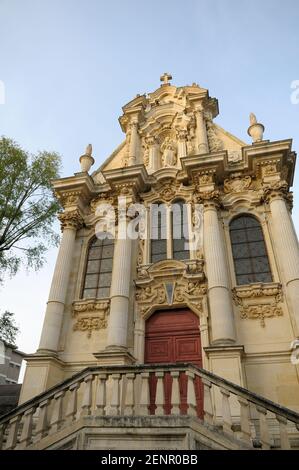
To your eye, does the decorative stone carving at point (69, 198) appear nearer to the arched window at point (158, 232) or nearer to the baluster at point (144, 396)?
the arched window at point (158, 232)

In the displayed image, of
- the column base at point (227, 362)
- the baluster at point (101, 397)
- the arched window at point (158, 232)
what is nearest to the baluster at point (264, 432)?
the baluster at point (101, 397)

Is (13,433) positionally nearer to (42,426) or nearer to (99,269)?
(42,426)

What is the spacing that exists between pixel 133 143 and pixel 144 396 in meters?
11.3

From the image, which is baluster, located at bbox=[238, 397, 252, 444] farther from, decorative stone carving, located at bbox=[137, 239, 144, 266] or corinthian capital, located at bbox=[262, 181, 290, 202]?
corinthian capital, located at bbox=[262, 181, 290, 202]

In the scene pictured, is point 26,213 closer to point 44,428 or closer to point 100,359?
point 100,359

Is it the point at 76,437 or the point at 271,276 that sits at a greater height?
the point at 271,276

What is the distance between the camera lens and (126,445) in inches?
201

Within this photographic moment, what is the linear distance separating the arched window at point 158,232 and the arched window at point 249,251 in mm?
2374

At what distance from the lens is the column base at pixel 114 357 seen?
29.0ft

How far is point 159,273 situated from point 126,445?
596 centimetres

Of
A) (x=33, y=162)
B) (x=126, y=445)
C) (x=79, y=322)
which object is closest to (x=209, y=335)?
(x=79, y=322)

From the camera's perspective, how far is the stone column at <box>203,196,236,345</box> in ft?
29.0

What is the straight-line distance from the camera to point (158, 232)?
12.1 metres

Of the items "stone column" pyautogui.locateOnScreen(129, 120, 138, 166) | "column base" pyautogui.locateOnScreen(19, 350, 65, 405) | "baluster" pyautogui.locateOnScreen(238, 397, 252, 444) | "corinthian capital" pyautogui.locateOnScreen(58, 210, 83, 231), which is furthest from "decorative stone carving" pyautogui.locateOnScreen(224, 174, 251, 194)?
"column base" pyautogui.locateOnScreen(19, 350, 65, 405)
